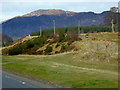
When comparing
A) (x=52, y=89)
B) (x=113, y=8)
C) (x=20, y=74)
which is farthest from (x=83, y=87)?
(x=113, y=8)

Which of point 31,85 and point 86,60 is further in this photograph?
point 86,60

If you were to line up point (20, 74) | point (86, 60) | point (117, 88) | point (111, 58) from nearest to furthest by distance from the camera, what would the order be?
point (117, 88) < point (20, 74) < point (111, 58) < point (86, 60)

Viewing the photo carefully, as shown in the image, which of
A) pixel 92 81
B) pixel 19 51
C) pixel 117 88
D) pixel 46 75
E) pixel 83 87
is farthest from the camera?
pixel 19 51


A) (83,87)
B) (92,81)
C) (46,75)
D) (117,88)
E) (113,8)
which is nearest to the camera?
(117,88)

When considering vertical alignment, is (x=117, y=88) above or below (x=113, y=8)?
below

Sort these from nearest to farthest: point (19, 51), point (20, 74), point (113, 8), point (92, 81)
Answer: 1. point (92, 81)
2. point (20, 74)
3. point (19, 51)
4. point (113, 8)

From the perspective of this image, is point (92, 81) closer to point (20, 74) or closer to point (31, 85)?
point (31, 85)

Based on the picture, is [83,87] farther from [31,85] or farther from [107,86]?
[31,85]

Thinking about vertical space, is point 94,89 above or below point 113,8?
below

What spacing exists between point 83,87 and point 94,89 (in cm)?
86

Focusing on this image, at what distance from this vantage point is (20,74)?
21.8 metres

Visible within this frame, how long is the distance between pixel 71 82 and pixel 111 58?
11713mm

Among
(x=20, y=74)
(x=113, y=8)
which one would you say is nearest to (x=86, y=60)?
(x=20, y=74)

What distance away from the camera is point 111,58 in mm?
26766
